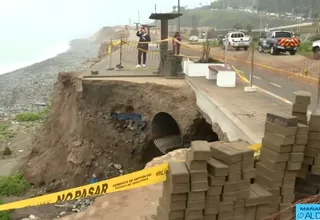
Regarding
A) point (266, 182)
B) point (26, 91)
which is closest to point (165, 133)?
point (266, 182)

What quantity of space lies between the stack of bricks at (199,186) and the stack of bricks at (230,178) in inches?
4.2

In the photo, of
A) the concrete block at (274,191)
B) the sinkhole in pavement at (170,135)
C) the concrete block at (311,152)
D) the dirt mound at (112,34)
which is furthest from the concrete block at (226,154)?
the dirt mound at (112,34)

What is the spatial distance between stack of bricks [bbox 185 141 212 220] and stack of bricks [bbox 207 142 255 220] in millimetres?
107

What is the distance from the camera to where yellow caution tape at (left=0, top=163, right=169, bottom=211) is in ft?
18.4

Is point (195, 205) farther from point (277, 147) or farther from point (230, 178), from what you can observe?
point (277, 147)

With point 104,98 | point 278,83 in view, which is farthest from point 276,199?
point 278,83

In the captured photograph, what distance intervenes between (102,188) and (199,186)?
4.61ft

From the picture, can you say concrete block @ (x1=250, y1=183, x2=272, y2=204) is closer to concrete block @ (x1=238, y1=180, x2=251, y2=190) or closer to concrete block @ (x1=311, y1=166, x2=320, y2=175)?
concrete block @ (x1=238, y1=180, x2=251, y2=190)

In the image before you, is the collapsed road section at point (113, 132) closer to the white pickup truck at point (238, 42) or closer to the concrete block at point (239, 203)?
the concrete block at point (239, 203)

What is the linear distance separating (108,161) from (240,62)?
11859 millimetres

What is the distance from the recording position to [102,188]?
5.62 m

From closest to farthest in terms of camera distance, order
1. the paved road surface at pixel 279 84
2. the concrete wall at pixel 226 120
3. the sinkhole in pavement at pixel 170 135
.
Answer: the concrete wall at pixel 226 120 < the sinkhole in pavement at pixel 170 135 < the paved road surface at pixel 279 84

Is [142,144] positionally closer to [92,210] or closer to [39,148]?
[39,148]

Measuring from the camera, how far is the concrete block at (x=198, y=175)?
5398 mm
